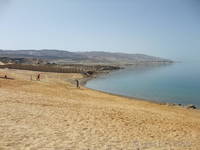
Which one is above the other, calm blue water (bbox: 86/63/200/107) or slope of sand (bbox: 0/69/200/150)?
slope of sand (bbox: 0/69/200/150)

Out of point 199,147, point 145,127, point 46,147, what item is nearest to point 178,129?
point 145,127

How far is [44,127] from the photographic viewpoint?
38.3 feet

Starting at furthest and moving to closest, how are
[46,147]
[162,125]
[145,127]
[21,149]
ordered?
[162,125] < [145,127] < [46,147] < [21,149]

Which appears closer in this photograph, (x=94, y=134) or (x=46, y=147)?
(x=46, y=147)

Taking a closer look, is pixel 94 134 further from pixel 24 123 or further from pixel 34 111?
pixel 34 111

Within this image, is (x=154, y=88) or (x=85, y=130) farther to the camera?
(x=154, y=88)

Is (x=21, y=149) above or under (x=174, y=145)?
above

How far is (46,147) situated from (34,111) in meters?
5.87

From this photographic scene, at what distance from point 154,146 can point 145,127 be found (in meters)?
3.37

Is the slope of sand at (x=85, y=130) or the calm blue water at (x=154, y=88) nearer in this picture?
the slope of sand at (x=85, y=130)

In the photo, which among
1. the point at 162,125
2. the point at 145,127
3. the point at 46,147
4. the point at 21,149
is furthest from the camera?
the point at 162,125

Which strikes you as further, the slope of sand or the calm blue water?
the calm blue water

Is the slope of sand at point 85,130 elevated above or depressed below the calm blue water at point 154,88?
above

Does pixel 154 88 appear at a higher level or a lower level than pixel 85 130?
lower
